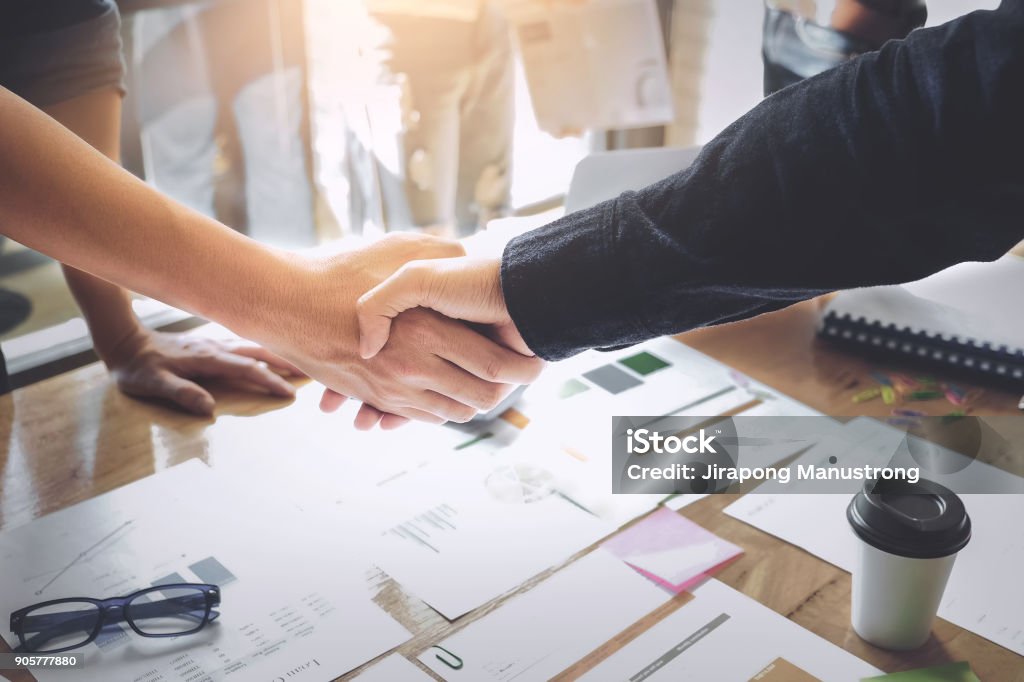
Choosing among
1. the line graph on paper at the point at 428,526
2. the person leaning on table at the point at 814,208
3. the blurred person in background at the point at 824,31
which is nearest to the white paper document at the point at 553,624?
the line graph on paper at the point at 428,526

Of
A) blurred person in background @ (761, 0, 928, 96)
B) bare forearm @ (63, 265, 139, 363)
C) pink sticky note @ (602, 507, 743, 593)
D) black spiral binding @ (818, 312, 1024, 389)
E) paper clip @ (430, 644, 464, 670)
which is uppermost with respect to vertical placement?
blurred person in background @ (761, 0, 928, 96)

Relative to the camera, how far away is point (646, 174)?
115 cm

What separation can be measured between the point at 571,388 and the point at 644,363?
13cm

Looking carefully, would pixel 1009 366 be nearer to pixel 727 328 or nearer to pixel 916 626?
pixel 727 328

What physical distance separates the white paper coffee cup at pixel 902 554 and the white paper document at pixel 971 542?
0.05 m

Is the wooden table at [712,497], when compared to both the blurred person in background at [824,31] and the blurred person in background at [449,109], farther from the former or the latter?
the blurred person in background at [449,109]

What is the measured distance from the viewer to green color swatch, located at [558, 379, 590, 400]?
1.12 meters

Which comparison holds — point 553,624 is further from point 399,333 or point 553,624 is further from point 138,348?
point 138,348

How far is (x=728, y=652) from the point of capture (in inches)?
28.8

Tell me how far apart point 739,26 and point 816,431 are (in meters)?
1.17

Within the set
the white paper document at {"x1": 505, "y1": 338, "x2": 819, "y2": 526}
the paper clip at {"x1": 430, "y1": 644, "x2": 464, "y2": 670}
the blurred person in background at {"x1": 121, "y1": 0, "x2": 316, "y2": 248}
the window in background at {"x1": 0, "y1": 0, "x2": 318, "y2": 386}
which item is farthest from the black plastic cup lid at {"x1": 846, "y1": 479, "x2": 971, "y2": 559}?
the blurred person in background at {"x1": 121, "y1": 0, "x2": 316, "y2": 248}

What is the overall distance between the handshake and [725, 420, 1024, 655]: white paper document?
0.98ft

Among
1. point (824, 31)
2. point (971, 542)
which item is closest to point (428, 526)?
point (971, 542)

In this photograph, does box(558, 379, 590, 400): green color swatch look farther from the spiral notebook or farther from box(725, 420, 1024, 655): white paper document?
the spiral notebook
